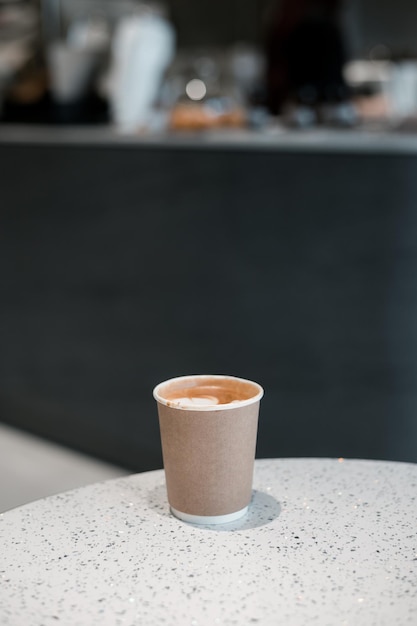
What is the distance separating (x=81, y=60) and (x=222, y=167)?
1181mm

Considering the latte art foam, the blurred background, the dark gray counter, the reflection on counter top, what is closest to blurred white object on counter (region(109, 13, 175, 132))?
the blurred background

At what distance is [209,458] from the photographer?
71 cm

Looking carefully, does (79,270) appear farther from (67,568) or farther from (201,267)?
(67,568)

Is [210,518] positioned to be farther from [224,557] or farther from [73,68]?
[73,68]

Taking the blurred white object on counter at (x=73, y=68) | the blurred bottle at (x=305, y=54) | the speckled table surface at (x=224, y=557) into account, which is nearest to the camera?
the speckled table surface at (x=224, y=557)

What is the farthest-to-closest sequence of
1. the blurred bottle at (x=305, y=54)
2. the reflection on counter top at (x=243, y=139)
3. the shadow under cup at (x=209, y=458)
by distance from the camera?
the blurred bottle at (x=305, y=54) < the reflection on counter top at (x=243, y=139) < the shadow under cup at (x=209, y=458)

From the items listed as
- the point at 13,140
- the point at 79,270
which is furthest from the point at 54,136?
the point at 79,270

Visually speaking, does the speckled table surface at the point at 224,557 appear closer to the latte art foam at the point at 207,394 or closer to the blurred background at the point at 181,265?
the latte art foam at the point at 207,394

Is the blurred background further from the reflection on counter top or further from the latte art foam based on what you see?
the latte art foam

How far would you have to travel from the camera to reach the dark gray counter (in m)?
2.15

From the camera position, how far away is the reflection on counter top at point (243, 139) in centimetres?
209

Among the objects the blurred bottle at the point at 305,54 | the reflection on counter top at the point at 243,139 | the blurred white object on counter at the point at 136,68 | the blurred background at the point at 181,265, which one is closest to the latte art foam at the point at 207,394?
the blurred background at the point at 181,265

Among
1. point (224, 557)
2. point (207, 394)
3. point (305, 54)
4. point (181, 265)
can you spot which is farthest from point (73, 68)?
point (224, 557)

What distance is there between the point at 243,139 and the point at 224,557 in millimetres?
1776
